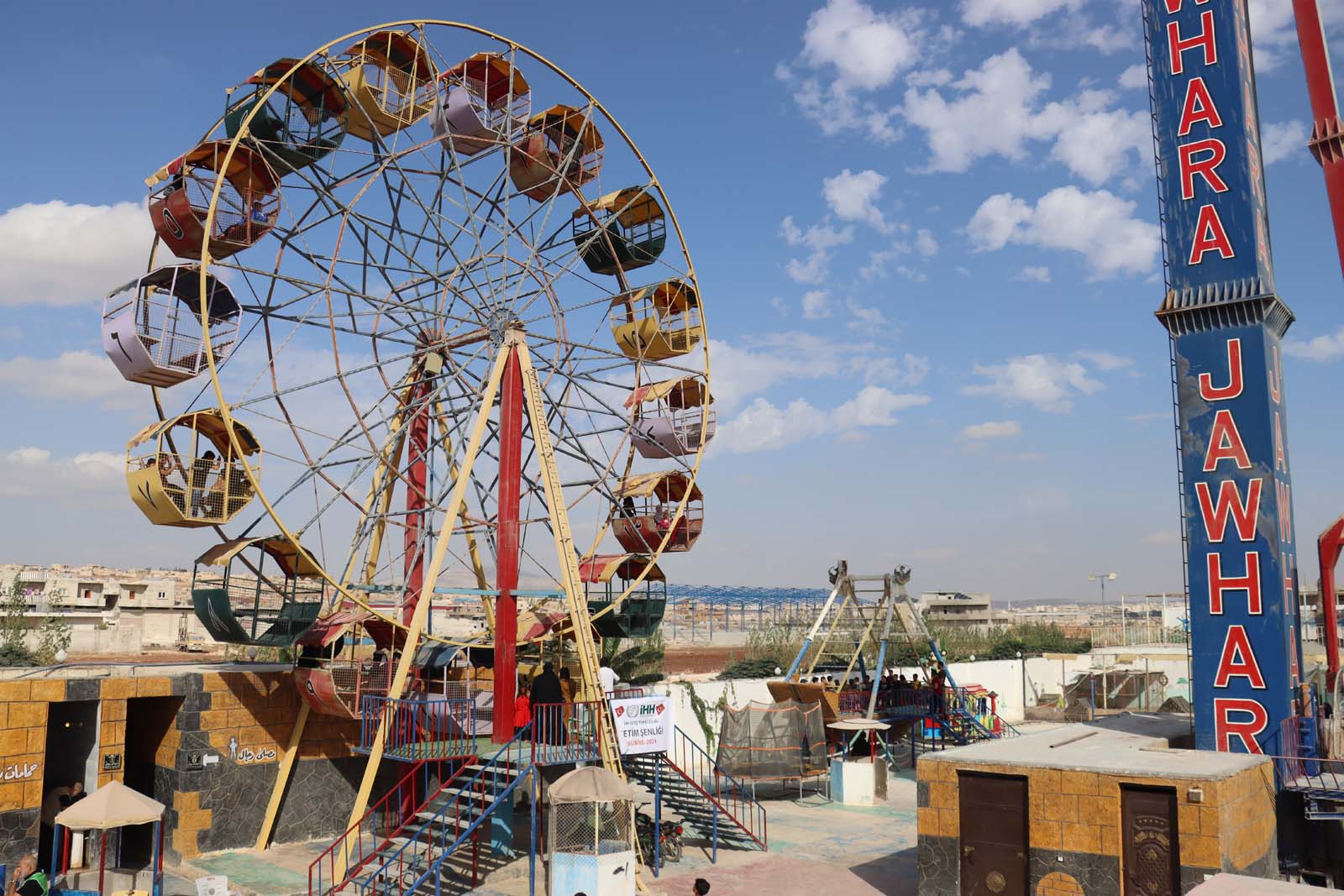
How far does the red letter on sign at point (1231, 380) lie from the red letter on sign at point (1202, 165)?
9.96 feet

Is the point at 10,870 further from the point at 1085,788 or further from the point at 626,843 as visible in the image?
the point at 1085,788

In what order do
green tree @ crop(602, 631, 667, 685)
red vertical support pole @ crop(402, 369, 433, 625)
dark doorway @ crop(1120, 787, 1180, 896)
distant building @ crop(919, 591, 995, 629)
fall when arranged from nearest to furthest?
dark doorway @ crop(1120, 787, 1180, 896)
red vertical support pole @ crop(402, 369, 433, 625)
green tree @ crop(602, 631, 667, 685)
distant building @ crop(919, 591, 995, 629)

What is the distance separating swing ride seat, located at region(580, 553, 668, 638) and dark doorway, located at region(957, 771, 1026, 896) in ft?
33.2

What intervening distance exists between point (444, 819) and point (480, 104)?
15.0 m

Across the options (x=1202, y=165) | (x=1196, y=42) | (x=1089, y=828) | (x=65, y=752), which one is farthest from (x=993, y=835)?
(x=65, y=752)

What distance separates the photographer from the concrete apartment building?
72.0 meters

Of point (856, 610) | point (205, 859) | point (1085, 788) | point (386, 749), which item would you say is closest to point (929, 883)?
point (1085, 788)

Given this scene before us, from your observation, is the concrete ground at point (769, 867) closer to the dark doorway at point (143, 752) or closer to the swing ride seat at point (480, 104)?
the dark doorway at point (143, 752)

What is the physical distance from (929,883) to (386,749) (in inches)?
374

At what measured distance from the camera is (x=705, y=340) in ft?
87.5

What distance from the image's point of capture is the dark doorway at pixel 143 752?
20.4 meters

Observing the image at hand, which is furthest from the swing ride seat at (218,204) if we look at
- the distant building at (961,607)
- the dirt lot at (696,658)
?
the distant building at (961,607)

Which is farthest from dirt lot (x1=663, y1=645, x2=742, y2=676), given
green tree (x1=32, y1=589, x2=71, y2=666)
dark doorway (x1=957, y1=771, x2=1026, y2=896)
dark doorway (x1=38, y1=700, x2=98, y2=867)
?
dark doorway (x1=957, y1=771, x2=1026, y2=896)

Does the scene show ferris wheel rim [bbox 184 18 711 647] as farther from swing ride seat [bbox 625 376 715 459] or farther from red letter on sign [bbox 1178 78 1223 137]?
red letter on sign [bbox 1178 78 1223 137]
